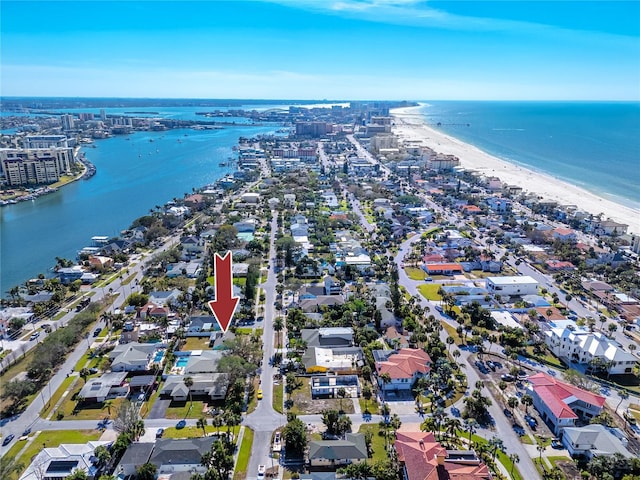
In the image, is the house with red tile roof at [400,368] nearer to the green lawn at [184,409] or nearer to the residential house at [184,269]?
the green lawn at [184,409]

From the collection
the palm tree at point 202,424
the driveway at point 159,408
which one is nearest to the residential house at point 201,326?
the driveway at point 159,408

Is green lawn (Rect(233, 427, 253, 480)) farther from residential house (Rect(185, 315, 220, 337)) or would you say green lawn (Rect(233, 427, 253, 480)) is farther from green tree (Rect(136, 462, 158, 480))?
residential house (Rect(185, 315, 220, 337))

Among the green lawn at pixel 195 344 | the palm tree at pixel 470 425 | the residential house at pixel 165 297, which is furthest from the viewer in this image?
the residential house at pixel 165 297

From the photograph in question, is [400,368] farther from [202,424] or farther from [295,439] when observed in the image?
[202,424]

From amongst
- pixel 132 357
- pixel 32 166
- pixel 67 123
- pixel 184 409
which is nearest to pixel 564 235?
pixel 184 409

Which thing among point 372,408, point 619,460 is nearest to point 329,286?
point 372,408
